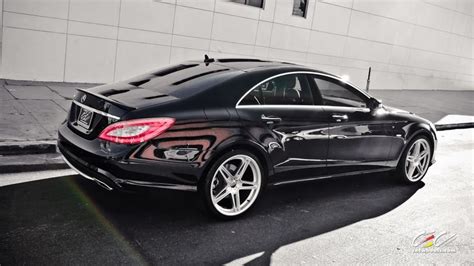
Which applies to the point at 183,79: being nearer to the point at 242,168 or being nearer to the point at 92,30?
the point at 242,168

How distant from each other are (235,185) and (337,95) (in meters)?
1.83

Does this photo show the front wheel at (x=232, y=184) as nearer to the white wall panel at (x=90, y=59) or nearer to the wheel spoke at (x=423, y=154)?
the wheel spoke at (x=423, y=154)

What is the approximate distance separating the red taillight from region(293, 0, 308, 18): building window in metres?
12.3

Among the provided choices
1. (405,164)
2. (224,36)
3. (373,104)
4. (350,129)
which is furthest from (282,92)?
(224,36)

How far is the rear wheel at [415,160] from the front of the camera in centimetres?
646

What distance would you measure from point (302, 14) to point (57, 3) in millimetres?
8092

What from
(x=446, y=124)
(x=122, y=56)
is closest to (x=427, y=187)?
(x=446, y=124)

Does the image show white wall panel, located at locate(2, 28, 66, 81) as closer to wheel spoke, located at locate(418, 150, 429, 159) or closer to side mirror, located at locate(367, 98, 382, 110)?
side mirror, located at locate(367, 98, 382, 110)

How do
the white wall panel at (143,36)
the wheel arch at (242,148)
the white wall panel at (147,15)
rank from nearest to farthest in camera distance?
the wheel arch at (242,148) → the white wall panel at (147,15) → the white wall panel at (143,36)

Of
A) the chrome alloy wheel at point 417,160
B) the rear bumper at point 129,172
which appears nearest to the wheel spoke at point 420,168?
the chrome alloy wheel at point 417,160

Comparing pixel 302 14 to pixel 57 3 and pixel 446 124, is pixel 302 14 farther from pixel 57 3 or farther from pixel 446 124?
pixel 57 3

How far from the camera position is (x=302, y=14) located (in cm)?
1588

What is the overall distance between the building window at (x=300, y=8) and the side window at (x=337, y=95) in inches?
407

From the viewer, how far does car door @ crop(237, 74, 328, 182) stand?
15.6 feet
